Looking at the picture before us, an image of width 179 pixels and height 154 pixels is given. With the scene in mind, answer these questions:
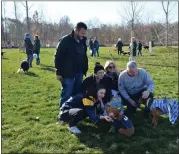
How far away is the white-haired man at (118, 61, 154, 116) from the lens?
5836 millimetres

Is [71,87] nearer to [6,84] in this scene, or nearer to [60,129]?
[60,129]

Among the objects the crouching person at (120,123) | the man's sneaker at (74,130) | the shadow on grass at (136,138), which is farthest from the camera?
the man's sneaker at (74,130)

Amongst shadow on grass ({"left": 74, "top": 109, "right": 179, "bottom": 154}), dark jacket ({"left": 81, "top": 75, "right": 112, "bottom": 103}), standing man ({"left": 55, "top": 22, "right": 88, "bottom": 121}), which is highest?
standing man ({"left": 55, "top": 22, "right": 88, "bottom": 121})

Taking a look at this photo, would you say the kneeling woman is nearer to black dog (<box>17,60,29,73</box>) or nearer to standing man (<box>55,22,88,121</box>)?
standing man (<box>55,22,88,121</box>)

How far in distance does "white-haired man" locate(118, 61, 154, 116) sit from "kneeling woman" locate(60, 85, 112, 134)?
0.68 metres

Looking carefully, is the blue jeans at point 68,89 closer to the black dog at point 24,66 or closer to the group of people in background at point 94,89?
the group of people in background at point 94,89

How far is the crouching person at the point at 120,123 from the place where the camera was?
16.4ft

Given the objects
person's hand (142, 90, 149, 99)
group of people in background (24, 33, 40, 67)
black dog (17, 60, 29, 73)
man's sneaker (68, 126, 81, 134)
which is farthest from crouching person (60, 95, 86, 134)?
group of people in background (24, 33, 40, 67)

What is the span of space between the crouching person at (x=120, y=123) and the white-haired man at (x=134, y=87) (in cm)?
77

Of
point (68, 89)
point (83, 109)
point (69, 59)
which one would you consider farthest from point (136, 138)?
point (69, 59)

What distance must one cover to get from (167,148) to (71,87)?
2320mm

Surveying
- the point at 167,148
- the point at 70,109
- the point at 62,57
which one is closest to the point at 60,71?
the point at 62,57

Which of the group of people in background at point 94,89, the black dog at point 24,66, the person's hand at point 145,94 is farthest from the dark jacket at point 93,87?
the black dog at point 24,66

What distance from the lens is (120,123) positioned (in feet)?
16.7
